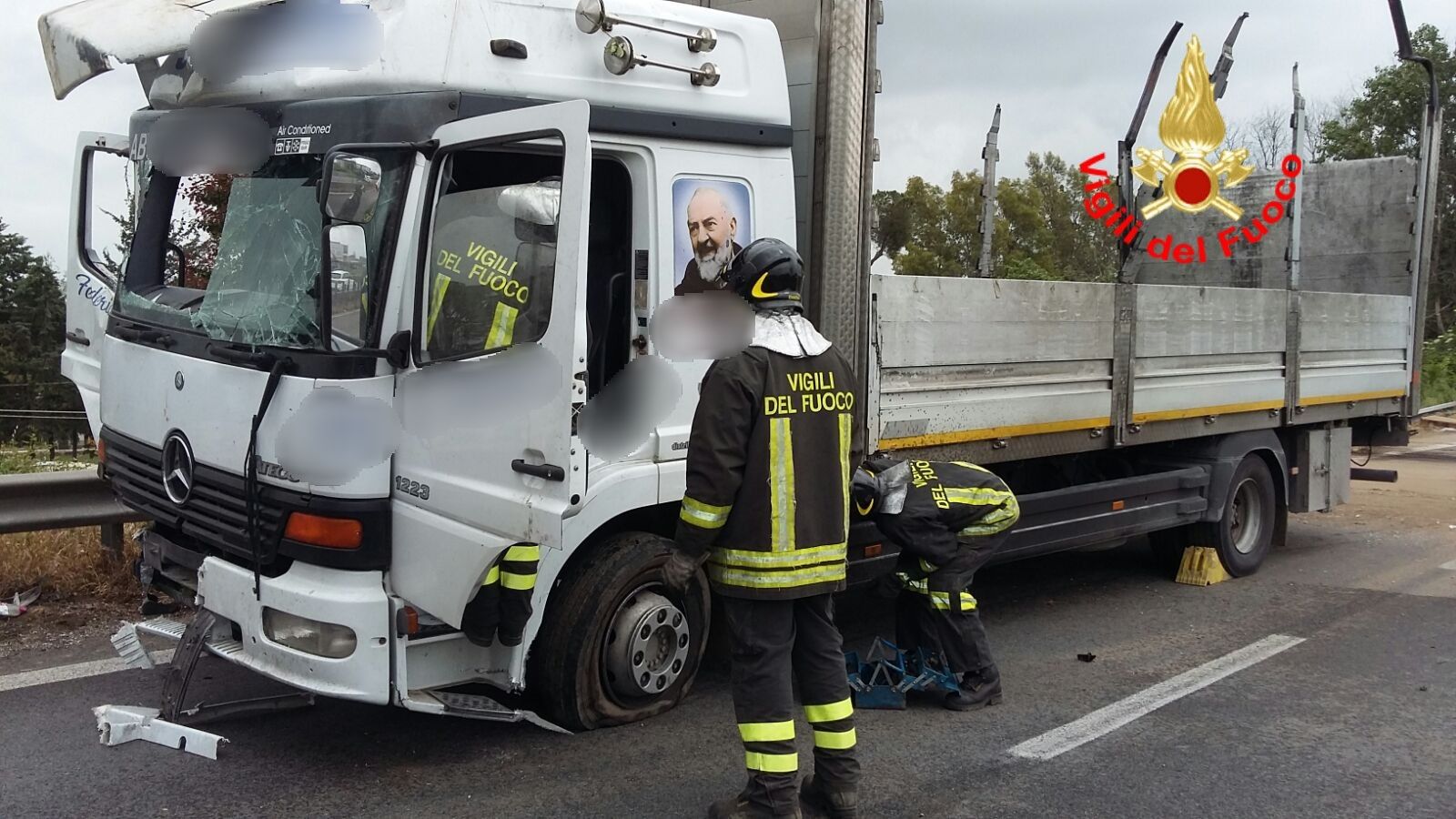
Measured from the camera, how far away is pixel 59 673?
493 centimetres

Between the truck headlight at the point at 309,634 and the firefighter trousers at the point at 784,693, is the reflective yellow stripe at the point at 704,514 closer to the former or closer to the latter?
the firefighter trousers at the point at 784,693

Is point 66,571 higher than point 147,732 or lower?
higher

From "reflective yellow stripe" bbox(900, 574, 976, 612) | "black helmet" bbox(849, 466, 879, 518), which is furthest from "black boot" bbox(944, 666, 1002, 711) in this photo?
"black helmet" bbox(849, 466, 879, 518)

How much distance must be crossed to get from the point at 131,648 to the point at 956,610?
3.12 meters

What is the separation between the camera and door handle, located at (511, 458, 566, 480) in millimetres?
3395

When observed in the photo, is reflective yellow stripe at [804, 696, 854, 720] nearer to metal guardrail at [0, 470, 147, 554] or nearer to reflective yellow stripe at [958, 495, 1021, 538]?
reflective yellow stripe at [958, 495, 1021, 538]

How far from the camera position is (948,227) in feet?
70.5

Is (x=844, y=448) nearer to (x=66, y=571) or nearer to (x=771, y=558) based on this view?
(x=771, y=558)

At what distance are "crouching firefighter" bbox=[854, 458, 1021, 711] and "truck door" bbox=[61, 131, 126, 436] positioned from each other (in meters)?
3.16

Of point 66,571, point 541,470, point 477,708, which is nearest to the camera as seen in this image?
point 541,470

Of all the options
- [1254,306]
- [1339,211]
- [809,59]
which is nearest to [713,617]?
[809,59]

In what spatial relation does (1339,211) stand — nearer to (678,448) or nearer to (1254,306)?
(1254,306)

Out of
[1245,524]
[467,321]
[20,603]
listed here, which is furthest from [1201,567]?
[20,603]

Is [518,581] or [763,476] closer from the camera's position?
[763,476]
